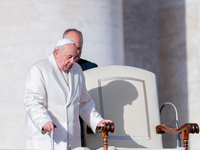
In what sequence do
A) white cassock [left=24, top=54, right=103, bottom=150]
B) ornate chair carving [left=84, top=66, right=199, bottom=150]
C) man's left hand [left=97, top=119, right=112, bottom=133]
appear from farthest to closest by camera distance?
ornate chair carving [left=84, top=66, right=199, bottom=150] → man's left hand [left=97, top=119, right=112, bottom=133] → white cassock [left=24, top=54, right=103, bottom=150]

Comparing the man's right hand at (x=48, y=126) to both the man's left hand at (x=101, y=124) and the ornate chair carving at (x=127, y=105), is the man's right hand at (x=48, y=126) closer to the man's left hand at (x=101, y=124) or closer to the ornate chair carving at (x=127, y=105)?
the man's left hand at (x=101, y=124)

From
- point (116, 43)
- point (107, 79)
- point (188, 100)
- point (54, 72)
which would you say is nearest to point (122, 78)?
point (107, 79)

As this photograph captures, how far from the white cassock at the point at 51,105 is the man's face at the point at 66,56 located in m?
0.10

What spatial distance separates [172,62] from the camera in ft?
29.3

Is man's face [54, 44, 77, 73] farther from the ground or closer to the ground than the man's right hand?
farther from the ground

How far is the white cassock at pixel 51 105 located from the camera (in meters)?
4.46

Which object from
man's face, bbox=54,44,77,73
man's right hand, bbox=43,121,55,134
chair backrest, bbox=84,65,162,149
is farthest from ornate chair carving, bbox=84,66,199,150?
man's right hand, bbox=43,121,55,134

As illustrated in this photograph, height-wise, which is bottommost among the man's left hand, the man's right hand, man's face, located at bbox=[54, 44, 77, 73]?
the man's right hand

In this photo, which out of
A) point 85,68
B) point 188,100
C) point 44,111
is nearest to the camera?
point 44,111

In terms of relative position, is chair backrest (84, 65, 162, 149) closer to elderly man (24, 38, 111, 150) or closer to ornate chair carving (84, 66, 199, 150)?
ornate chair carving (84, 66, 199, 150)

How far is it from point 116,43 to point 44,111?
302 centimetres

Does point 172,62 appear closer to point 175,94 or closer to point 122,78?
point 175,94

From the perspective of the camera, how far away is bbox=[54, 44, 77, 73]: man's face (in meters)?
4.50

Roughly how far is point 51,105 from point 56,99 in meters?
0.06
